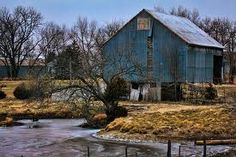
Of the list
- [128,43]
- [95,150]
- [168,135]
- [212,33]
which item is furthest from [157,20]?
[212,33]

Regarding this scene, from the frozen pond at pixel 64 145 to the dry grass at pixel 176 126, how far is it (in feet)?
6.56

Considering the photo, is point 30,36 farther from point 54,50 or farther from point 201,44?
point 201,44

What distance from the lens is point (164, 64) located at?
204 feet

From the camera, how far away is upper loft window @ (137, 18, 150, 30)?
6290 centimetres

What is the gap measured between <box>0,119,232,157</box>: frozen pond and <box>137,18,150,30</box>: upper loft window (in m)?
24.2

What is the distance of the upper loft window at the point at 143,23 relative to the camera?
6290 cm

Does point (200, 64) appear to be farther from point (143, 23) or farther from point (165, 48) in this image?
point (143, 23)

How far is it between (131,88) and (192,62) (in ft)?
23.9

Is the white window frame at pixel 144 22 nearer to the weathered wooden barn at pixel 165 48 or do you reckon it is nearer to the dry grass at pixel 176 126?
the weathered wooden barn at pixel 165 48

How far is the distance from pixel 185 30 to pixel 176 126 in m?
29.6

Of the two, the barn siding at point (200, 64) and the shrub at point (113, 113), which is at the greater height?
the barn siding at point (200, 64)

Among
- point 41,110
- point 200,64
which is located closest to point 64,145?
point 41,110

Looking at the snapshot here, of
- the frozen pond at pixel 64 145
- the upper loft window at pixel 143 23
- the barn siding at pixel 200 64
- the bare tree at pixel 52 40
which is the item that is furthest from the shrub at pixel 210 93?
the bare tree at pixel 52 40

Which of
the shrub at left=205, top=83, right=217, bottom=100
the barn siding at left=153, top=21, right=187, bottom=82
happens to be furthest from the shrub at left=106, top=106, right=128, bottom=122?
the barn siding at left=153, top=21, right=187, bottom=82
